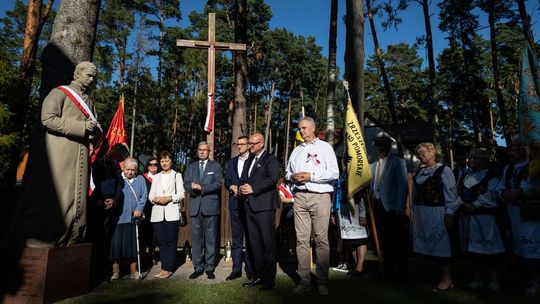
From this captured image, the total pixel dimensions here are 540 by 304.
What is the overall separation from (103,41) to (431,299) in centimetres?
3240

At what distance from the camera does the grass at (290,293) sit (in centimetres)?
420

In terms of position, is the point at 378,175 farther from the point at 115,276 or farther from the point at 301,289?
the point at 115,276

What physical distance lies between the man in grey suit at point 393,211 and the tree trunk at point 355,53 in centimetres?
265

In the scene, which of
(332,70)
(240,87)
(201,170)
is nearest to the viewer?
(201,170)

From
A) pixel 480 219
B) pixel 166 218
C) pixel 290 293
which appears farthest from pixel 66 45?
pixel 480 219

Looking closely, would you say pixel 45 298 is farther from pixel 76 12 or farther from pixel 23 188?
pixel 76 12

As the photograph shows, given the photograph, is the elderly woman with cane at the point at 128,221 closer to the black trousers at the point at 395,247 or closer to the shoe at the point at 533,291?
the black trousers at the point at 395,247

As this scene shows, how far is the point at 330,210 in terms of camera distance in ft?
15.7

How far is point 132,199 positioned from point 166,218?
66 centimetres

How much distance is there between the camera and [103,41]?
99.1ft

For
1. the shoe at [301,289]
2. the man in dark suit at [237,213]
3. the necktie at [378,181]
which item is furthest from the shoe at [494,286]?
the man in dark suit at [237,213]

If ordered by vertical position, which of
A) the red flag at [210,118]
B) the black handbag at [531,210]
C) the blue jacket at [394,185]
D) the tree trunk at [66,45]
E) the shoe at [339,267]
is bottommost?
the shoe at [339,267]

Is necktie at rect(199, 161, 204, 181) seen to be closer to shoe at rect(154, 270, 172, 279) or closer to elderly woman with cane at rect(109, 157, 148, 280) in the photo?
elderly woman with cane at rect(109, 157, 148, 280)

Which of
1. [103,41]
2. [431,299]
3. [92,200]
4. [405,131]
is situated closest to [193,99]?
[103,41]
